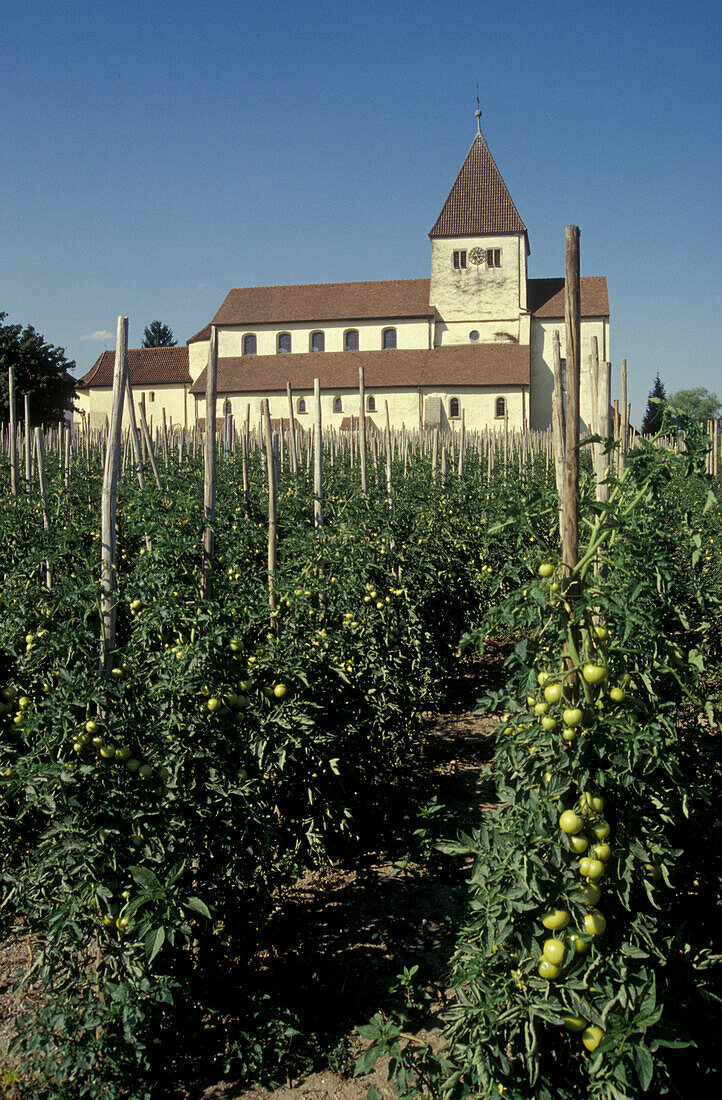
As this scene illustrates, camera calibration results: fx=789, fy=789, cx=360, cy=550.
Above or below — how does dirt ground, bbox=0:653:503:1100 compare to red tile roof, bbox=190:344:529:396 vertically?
below

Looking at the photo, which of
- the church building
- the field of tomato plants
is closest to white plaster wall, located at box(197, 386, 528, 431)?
the church building

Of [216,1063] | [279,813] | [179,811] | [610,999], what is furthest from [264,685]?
[610,999]

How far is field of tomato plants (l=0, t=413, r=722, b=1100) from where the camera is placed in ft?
7.14

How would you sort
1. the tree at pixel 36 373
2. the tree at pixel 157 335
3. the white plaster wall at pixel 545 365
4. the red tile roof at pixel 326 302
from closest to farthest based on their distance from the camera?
the tree at pixel 36 373 → the white plaster wall at pixel 545 365 → the red tile roof at pixel 326 302 → the tree at pixel 157 335

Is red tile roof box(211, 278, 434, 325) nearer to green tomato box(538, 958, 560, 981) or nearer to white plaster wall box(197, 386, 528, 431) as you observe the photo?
white plaster wall box(197, 386, 528, 431)

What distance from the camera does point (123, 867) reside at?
8.83ft

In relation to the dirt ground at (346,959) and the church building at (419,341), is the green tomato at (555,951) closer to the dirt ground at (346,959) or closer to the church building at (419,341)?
the dirt ground at (346,959)

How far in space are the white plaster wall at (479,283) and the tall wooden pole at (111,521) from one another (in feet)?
140

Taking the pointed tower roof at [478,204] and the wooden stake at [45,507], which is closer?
the wooden stake at [45,507]

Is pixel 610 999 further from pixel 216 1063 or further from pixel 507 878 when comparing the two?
pixel 216 1063

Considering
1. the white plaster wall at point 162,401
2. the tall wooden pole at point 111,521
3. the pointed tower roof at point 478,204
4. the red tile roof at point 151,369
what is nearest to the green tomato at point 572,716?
the tall wooden pole at point 111,521

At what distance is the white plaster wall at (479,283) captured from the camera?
43.8 meters

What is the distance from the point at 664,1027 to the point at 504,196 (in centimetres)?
4906

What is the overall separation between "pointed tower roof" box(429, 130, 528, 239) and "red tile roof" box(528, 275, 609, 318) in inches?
145
